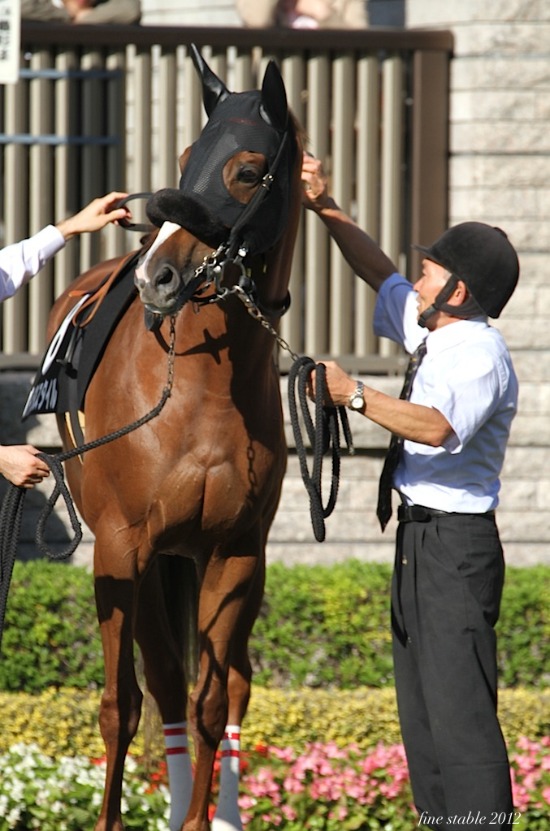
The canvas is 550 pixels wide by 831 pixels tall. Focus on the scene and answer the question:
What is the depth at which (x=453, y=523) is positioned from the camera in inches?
166

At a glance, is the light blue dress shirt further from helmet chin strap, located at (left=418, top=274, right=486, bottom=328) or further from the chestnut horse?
the chestnut horse

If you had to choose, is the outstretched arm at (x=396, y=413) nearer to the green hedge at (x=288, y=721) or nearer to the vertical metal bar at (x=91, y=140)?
the green hedge at (x=288, y=721)

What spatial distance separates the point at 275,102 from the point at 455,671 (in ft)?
5.65

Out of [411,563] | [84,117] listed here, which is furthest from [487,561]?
[84,117]

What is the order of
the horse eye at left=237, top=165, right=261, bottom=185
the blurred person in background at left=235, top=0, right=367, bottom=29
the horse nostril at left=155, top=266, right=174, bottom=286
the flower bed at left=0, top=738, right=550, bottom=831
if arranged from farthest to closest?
the blurred person in background at left=235, top=0, right=367, bottom=29, the flower bed at left=0, top=738, right=550, bottom=831, the horse eye at left=237, top=165, right=261, bottom=185, the horse nostril at left=155, top=266, right=174, bottom=286

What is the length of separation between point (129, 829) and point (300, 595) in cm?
232

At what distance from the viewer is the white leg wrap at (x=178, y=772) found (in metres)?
4.77

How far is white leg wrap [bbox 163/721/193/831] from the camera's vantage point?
4.77 m

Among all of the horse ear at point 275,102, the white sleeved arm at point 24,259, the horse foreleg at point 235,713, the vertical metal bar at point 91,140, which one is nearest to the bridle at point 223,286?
the horse ear at point 275,102

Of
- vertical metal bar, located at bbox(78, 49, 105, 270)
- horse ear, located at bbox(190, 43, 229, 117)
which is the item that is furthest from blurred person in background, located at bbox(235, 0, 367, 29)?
horse ear, located at bbox(190, 43, 229, 117)

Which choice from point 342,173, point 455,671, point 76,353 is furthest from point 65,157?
point 455,671

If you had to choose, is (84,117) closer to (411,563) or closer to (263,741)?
(263,741)

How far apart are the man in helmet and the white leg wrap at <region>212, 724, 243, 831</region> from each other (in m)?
0.66

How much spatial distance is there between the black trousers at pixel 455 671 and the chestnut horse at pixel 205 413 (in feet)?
1.89
